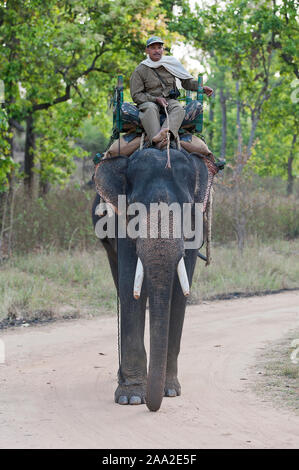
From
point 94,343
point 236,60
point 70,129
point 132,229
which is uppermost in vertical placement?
point 236,60

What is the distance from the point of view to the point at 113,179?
22.8 ft

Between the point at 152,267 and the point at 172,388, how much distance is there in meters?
1.52

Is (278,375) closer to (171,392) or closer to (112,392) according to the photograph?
(171,392)

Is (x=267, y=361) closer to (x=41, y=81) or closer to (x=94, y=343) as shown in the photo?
(x=94, y=343)

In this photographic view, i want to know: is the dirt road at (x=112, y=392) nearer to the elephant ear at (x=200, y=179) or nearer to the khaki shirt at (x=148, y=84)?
the elephant ear at (x=200, y=179)

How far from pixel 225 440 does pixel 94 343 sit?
4.66 m

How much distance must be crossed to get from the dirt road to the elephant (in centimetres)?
30

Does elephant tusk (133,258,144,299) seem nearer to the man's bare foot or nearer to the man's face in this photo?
the man's bare foot

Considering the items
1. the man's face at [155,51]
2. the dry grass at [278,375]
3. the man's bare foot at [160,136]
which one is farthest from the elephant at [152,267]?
the man's face at [155,51]

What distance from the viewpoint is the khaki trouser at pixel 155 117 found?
22.7 feet

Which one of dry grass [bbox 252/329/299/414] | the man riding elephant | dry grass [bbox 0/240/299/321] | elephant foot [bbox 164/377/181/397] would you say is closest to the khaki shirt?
the man riding elephant

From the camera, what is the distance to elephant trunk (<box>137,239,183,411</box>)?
6.00 meters

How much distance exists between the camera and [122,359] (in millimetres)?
6883
